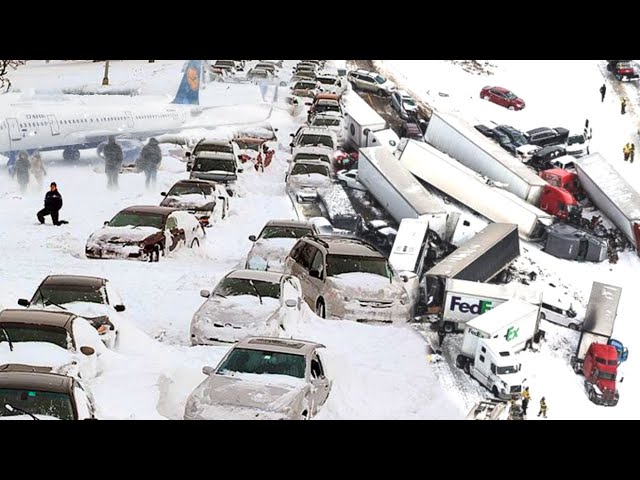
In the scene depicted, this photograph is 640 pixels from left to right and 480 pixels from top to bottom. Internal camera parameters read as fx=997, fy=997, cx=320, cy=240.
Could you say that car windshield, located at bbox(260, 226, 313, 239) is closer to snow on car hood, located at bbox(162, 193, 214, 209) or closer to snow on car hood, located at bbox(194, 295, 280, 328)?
snow on car hood, located at bbox(162, 193, 214, 209)

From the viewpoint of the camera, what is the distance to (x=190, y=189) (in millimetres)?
13828

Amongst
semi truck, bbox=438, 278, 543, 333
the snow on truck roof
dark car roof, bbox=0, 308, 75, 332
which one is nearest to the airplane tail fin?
semi truck, bbox=438, 278, 543, 333

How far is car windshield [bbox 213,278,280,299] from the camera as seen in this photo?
10078 millimetres

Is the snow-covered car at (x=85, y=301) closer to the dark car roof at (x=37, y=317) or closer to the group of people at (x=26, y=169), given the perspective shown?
the dark car roof at (x=37, y=317)

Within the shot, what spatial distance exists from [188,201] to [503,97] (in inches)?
177

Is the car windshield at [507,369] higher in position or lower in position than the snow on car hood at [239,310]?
lower

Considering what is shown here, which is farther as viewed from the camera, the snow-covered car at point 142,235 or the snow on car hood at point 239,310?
the snow-covered car at point 142,235

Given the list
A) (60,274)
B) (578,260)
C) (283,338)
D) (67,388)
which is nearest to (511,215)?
(578,260)

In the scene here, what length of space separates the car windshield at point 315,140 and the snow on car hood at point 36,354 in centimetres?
674

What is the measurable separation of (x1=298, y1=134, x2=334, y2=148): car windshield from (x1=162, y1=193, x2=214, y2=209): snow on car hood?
1.86m

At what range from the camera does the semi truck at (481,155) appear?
40.9ft

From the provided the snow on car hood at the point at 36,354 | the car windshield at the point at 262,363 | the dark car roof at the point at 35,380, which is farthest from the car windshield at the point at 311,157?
the dark car roof at the point at 35,380

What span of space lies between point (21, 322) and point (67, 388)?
132 cm

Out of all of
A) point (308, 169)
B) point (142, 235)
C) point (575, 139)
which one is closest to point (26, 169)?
point (142, 235)
